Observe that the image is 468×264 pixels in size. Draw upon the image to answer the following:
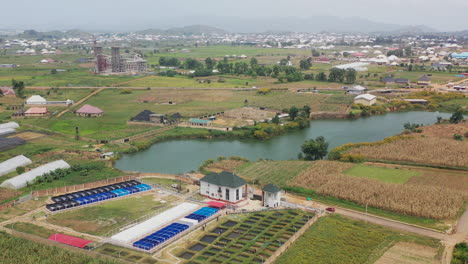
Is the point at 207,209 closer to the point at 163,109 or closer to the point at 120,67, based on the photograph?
the point at 163,109

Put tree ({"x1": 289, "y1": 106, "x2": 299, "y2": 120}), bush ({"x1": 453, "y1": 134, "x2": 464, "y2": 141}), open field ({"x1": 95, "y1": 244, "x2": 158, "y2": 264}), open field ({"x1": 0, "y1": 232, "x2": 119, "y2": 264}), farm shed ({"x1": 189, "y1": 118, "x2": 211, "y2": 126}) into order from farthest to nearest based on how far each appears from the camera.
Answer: tree ({"x1": 289, "y1": 106, "x2": 299, "y2": 120})
farm shed ({"x1": 189, "y1": 118, "x2": 211, "y2": 126})
bush ({"x1": 453, "y1": 134, "x2": 464, "y2": 141})
open field ({"x1": 95, "y1": 244, "x2": 158, "y2": 264})
open field ({"x1": 0, "y1": 232, "x2": 119, "y2": 264})

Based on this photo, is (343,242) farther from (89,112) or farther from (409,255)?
(89,112)

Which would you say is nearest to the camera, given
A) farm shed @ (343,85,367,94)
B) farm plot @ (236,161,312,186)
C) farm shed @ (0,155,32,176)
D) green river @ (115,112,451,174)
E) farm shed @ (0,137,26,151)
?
farm plot @ (236,161,312,186)

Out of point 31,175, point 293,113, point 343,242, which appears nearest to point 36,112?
point 31,175

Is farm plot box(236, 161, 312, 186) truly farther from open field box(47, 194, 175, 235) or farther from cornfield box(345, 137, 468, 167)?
open field box(47, 194, 175, 235)

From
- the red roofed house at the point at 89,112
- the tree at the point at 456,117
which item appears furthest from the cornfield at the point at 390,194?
the red roofed house at the point at 89,112

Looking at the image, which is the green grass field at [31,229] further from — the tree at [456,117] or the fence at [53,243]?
the tree at [456,117]

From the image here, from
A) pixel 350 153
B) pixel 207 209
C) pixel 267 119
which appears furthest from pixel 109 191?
pixel 267 119

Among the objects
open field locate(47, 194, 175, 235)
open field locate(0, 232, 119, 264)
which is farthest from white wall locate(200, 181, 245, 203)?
open field locate(0, 232, 119, 264)
